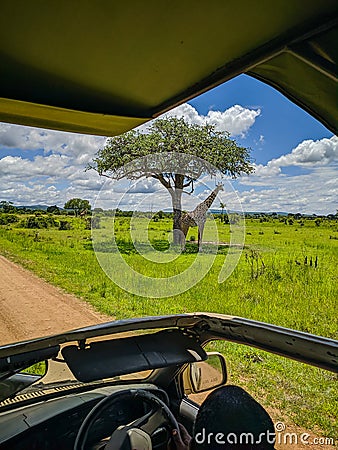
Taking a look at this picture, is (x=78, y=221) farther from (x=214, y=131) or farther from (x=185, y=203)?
(x=214, y=131)

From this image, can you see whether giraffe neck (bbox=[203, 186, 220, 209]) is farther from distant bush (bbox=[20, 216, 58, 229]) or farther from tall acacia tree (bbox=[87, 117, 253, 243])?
distant bush (bbox=[20, 216, 58, 229])

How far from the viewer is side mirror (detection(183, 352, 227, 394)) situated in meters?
1.37

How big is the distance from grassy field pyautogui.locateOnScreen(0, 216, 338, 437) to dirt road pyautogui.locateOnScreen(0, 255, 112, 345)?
0.27 meters

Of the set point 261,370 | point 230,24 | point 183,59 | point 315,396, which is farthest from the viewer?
point 261,370

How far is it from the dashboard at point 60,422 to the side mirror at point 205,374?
9.6 inches

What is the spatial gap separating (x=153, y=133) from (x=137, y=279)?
3291mm

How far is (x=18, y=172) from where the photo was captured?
9805 millimetres

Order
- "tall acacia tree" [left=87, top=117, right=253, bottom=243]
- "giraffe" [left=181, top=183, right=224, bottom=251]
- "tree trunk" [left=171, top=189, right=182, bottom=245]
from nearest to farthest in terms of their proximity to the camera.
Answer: "giraffe" [left=181, top=183, right=224, bottom=251]
"tree trunk" [left=171, top=189, right=182, bottom=245]
"tall acacia tree" [left=87, top=117, right=253, bottom=243]

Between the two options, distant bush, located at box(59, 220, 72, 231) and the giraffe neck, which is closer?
the giraffe neck

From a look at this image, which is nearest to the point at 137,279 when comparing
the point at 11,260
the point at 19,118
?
the point at 11,260

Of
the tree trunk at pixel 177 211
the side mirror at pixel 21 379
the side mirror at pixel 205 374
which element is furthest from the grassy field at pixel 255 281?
the side mirror at pixel 21 379

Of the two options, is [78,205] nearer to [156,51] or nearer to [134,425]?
[156,51]

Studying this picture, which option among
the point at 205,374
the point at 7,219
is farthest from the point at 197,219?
the point at 205,374

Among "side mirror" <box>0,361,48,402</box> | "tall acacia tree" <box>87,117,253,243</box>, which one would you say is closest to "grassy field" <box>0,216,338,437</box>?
"tall acacia tree" <box>87,117,253,243</box>
